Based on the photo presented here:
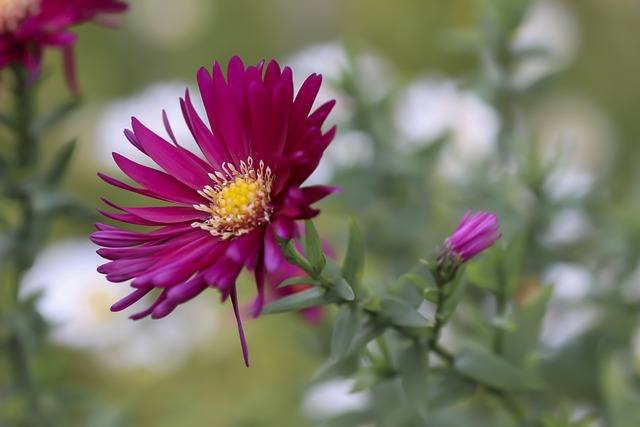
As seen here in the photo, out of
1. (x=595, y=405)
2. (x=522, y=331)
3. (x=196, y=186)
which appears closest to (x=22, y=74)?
(x=196, y=186)

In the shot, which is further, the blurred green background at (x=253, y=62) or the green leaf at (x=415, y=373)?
the blurred green background at (x=253, y=62)

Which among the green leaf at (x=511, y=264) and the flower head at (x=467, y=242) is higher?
A: the flower head at (x=467, y=242)

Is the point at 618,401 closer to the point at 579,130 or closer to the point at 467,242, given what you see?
the point at 467,242

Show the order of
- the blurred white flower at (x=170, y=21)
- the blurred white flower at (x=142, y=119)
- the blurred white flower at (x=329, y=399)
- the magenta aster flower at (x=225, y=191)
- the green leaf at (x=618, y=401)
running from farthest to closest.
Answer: the blurred white flower at (x=170, y=21) → the blurred white flower at (x=142, y=119) → the blurred white flower at (x=329, y=399) → the green leaf at (x=618, y=401) → the magenta aster flower at (x=225, y=191)

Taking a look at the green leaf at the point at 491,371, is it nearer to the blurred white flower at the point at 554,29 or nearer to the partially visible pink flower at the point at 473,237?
the partially visible pink flower at the point at 473,237

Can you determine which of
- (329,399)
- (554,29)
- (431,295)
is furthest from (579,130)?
(431,295)

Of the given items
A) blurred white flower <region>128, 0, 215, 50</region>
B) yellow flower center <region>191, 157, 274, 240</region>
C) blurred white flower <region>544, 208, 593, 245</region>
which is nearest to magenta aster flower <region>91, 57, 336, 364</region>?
yellow flower center <region>191, 157, 274, 240</region>

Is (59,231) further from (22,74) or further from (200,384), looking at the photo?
(22,74)

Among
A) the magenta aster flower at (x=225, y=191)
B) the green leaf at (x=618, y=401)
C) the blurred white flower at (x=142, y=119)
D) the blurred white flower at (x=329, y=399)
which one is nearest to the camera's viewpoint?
the magenta aster flower at (x=225, y=191)

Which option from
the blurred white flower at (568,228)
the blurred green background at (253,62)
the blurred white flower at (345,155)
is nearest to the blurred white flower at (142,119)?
the blurred green background at (253,62)
